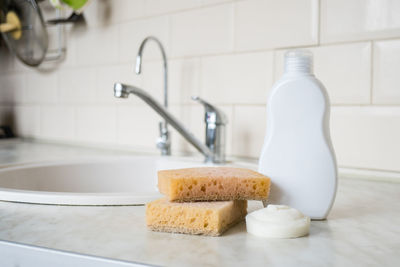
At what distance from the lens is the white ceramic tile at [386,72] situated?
809 millimetres

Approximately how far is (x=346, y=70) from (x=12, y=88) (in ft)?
4.59

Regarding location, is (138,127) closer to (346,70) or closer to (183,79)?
(183,79)

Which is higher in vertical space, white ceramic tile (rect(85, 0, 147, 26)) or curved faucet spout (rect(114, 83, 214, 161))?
white ceramic tile (rect(85, 0, 147, 26))

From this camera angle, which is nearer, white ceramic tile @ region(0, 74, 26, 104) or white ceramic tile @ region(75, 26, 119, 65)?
white ceramic tile @ region(75, 26, 119, 65)

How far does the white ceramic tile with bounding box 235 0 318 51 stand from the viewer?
0.91 meters

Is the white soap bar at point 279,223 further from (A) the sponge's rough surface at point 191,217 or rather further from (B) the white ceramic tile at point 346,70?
(B) the white ceramic tile at point 346,70

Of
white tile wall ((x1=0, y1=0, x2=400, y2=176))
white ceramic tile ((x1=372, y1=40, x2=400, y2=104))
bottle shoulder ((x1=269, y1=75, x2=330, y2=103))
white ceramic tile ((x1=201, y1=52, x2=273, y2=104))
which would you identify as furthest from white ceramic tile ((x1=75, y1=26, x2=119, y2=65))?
bottle shoulder ((x1=269, y1=75, x2=330, y2=103))

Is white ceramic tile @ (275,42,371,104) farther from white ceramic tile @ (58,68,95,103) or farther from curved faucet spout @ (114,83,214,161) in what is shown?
white ceramic tile @ (58,68,95,103)

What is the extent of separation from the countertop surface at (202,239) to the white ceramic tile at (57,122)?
911 millimetres

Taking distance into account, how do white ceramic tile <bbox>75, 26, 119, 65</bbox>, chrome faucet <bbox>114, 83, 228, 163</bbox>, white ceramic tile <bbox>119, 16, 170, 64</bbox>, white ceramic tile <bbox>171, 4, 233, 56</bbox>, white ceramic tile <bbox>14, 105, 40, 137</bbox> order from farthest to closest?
white ceramic tile <bbox>14, 105, 40, 137</bbox> → white ceramic tile <bbox>75, 26, 119, 65</bbox> → white ceramic tile <bbox>119, 16, 170, 64</bbox> → white ceramic tile <bbox>171, 4, 233, 56</bbox> → chrome faucet <bbox>114, 83, 228, 163</bbox>

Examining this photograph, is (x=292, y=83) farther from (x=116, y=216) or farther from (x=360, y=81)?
(x=360, y=81)

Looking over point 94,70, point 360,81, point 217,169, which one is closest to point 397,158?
point 360,81

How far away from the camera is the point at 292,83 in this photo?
0.52m

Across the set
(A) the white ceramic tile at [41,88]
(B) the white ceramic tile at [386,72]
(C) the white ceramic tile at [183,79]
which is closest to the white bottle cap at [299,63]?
(B) the white ceramic tile at [386,72]
